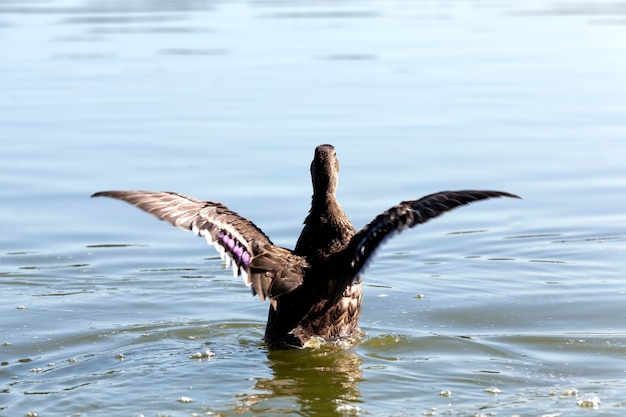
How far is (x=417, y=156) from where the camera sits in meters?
13.8

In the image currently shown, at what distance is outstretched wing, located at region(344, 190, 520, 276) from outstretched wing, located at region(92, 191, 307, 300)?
0.44 meters

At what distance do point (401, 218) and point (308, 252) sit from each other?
1200 mm

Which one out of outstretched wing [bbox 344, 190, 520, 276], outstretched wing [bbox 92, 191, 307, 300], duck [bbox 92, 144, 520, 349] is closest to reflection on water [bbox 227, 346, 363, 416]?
duck [bbox 92, 144, 520, 349]

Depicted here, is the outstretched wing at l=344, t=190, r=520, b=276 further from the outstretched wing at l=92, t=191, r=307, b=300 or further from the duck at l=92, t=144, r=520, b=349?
the outstretched wing at l=92, t=191, r=307, b=300

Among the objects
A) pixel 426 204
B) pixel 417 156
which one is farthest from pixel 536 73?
pixel 426 204

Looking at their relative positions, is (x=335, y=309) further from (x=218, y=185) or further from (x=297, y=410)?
(x=218, y=185)

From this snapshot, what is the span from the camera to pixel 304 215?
11.5 metres

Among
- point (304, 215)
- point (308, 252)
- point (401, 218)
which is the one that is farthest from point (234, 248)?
point (304, 215)

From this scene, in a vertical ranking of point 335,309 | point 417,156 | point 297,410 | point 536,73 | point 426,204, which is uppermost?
point 536,73

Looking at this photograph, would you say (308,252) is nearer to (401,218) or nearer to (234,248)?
(234,248)

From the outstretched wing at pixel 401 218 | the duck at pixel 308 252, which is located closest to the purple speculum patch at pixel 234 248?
the duck at pixel 308 252

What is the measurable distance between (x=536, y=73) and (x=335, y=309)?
12858 mm

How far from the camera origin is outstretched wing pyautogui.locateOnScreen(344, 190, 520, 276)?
668 centimetres

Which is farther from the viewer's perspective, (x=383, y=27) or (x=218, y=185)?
(x=383, y=27)
